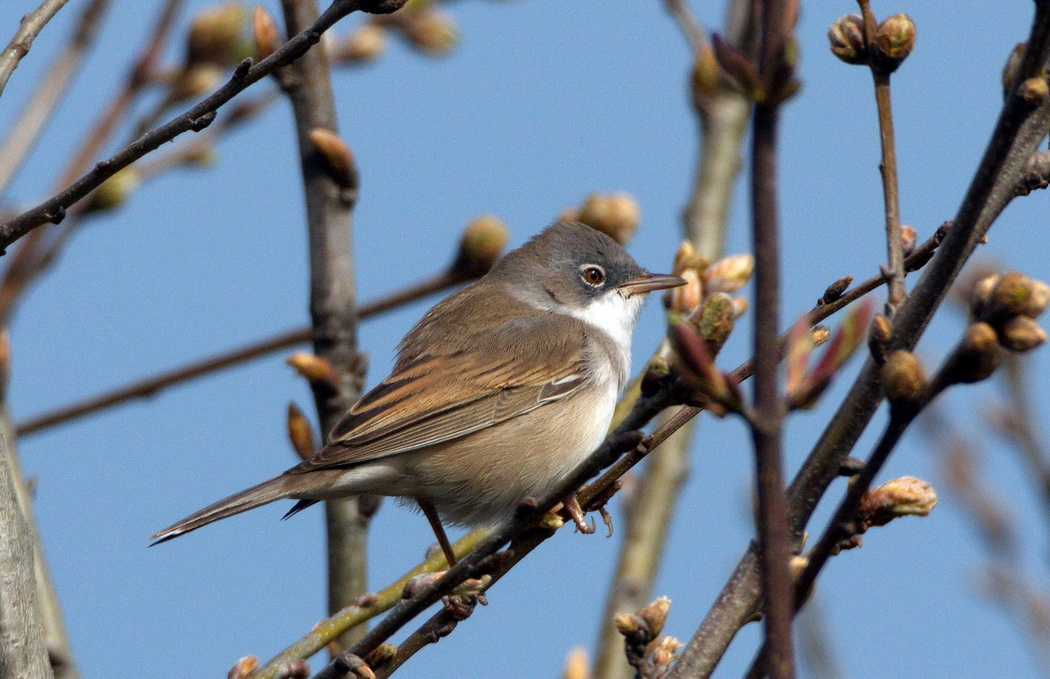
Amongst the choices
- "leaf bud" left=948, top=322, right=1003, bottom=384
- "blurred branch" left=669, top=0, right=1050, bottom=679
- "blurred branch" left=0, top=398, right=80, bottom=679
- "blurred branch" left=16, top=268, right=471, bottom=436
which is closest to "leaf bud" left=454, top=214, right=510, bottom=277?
"blurred branch" left=16, top=268, right=471, bottom=436

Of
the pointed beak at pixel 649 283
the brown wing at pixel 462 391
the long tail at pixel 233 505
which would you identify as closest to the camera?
the long tail at pixel 233 505

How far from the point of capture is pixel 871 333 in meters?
2.04

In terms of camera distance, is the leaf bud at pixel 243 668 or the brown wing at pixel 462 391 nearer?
the leaf bud at pixel 243 668

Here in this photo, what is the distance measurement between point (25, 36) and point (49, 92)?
1210mm

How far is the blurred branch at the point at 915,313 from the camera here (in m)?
1.79

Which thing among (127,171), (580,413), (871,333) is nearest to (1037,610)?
(580,413)

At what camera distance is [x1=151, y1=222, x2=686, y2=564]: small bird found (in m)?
4.46

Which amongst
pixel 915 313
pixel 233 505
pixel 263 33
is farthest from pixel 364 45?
pixel 915 313

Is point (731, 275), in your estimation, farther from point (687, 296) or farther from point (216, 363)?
point (216, 363)

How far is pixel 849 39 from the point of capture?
2639mm

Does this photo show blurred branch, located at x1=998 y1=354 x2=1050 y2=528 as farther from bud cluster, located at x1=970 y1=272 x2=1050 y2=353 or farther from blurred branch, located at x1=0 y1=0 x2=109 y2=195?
blurred branch, located at x1=0 y1=0 x2=109 y2=195

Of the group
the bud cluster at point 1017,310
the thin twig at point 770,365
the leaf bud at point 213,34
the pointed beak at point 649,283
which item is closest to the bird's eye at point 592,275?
the pointed beak at point 649,283

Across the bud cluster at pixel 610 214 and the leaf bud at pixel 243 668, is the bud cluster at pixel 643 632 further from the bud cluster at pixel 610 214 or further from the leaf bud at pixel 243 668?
the bud cluster at pixel 610 214

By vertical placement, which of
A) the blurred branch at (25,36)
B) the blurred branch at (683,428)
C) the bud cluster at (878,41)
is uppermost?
the blurred branch at (25,36)
